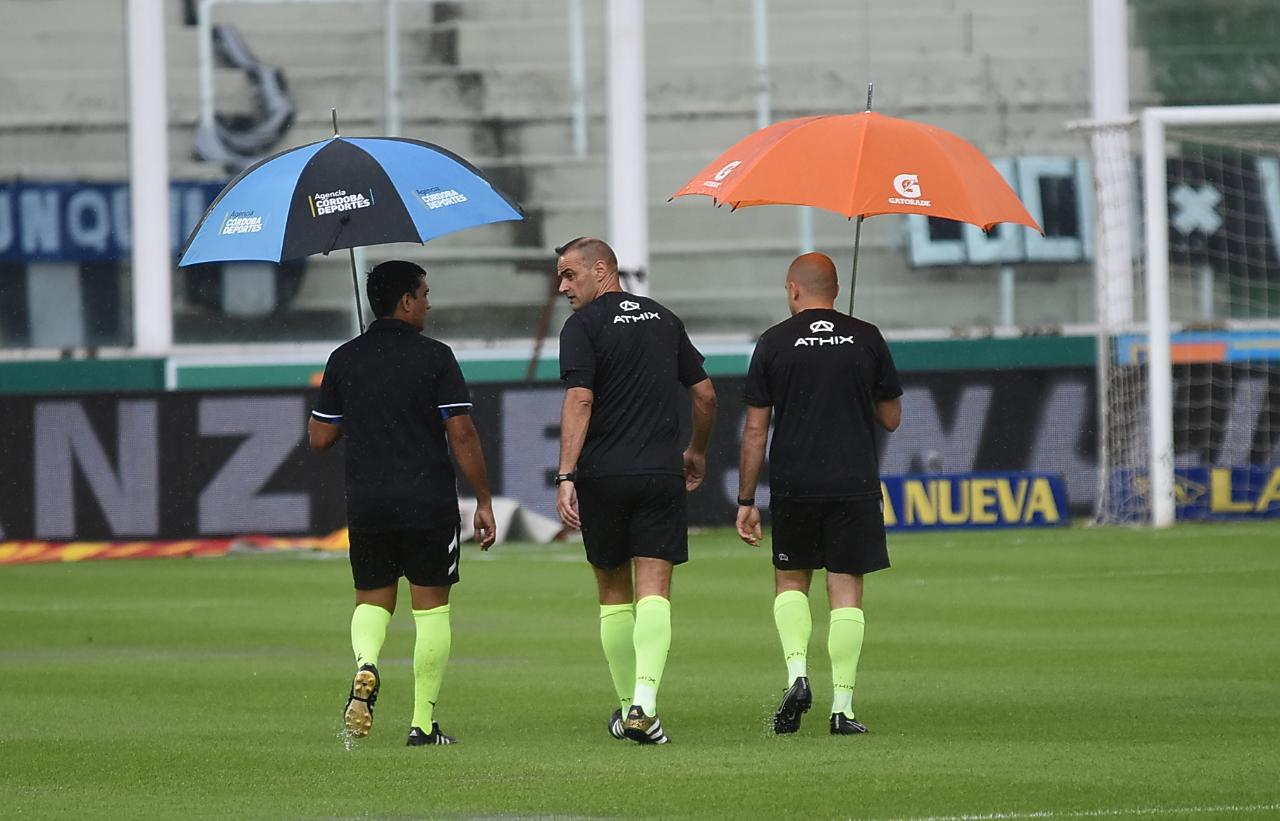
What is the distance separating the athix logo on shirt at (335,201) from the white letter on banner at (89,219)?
1904cm

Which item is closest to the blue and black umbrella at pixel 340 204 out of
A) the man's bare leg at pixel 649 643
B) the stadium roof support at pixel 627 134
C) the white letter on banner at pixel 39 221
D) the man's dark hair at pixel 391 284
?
the man's dark hair at pixel 391 284

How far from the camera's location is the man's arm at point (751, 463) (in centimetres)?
951

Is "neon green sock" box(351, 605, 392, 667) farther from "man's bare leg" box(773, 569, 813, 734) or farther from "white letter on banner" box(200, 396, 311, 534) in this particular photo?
"white letter on banner" box(200, 396, 311, 534)

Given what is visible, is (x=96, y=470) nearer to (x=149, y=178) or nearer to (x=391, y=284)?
(x=149, y=178)

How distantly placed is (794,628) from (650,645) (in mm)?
665

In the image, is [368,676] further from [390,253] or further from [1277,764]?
[390,253]

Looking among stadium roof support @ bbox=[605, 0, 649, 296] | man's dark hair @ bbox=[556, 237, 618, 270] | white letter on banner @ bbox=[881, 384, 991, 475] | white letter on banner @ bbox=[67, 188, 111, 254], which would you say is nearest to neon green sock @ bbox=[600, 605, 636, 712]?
man's dark hair @ bbox=[556, 237, 618, 270]

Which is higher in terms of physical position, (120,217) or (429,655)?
(120,217)

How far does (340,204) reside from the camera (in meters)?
9.30

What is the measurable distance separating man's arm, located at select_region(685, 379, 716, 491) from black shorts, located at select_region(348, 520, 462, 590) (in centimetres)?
97

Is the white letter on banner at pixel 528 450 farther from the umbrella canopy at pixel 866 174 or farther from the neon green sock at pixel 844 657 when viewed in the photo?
the neon green sock at pixel 844 657

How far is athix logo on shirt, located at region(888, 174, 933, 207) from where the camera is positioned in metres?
9.28

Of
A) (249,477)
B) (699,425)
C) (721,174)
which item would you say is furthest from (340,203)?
(249,477)

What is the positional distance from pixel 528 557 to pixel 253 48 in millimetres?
10585
